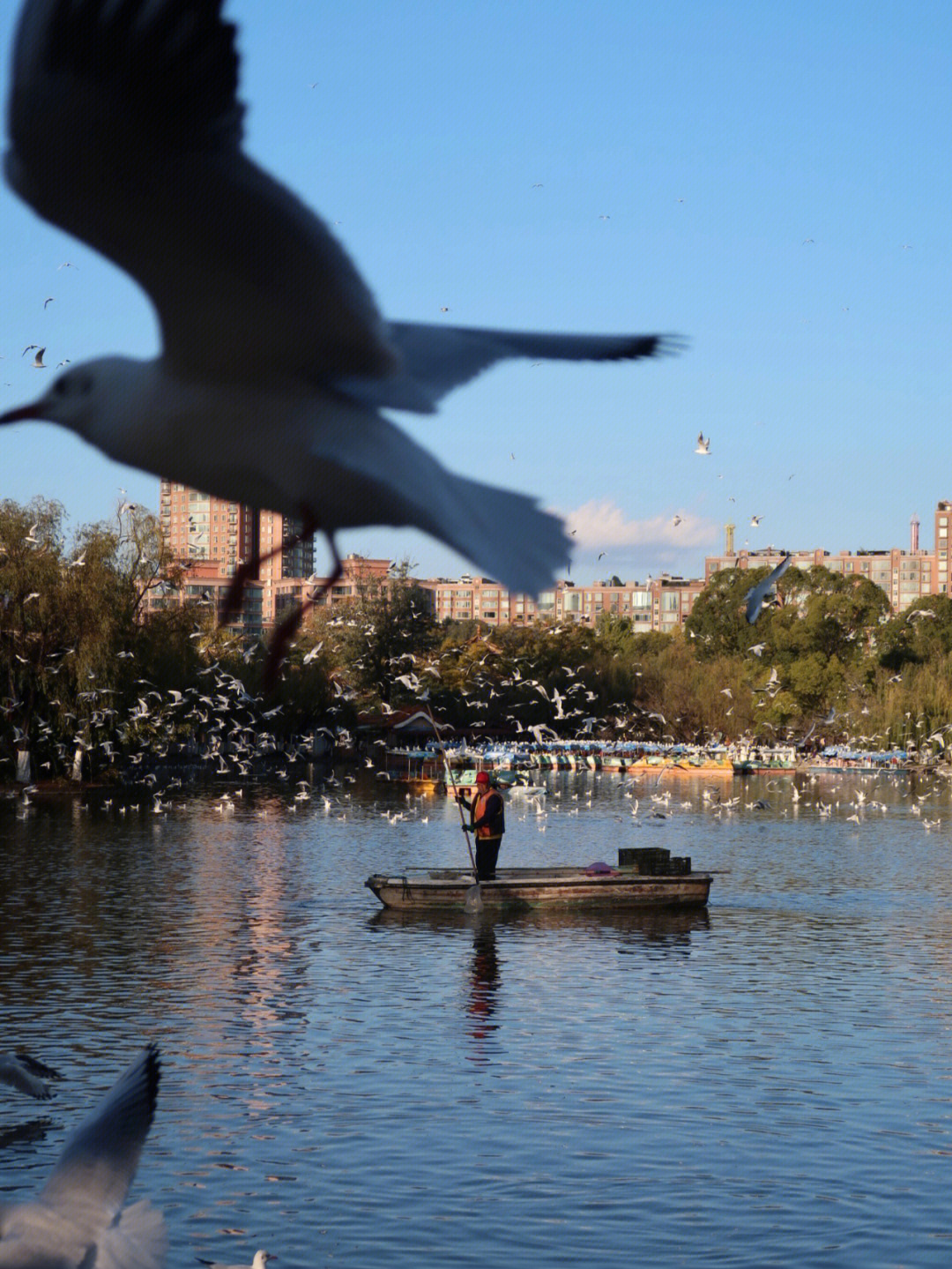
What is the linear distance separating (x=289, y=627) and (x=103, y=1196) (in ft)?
7.28

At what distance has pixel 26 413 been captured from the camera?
1629mm

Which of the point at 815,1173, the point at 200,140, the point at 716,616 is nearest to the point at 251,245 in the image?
the point at 200,140

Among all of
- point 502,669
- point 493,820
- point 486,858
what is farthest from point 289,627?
point 502,669

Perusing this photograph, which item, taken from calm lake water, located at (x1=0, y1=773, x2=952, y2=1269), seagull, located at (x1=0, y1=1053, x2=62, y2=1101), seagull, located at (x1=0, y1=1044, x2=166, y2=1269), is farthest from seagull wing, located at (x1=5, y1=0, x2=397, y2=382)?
seagull, located at (x1=0, y1=1053, x2=62, y2=1101)

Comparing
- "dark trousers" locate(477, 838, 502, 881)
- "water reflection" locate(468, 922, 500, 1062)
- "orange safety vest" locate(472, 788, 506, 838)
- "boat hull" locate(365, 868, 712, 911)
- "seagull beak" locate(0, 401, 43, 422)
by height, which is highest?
"seagull beak" locate(0, 401, 43, 422)

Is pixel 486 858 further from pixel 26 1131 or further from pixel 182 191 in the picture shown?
pixel 182 191

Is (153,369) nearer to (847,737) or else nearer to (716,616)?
(847,737)

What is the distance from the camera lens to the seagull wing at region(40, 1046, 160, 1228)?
3.61 meters

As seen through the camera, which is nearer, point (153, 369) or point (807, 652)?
point (153, 369)

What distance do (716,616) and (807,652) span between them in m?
13.9

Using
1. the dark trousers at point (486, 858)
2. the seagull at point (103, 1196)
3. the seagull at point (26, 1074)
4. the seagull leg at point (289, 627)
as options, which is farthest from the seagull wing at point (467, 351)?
the dark trousers at point (486, 858)

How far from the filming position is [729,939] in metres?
23.3

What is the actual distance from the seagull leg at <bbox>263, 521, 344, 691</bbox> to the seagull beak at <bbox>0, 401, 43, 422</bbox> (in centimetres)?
31

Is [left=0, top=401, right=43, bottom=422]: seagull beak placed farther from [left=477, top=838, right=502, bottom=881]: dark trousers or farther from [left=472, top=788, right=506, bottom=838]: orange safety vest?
[left=477, top=838, right=502, bottom=881]: dark trousers
